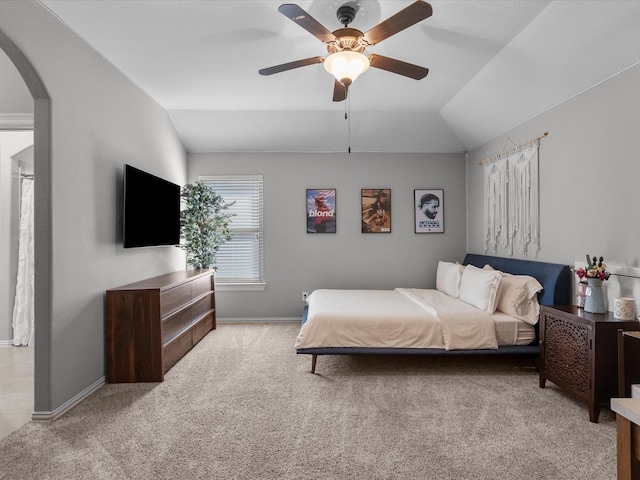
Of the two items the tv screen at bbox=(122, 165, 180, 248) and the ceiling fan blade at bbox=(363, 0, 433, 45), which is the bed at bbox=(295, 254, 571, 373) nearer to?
the tv screen at bbox=(122, 165, 180, 248)

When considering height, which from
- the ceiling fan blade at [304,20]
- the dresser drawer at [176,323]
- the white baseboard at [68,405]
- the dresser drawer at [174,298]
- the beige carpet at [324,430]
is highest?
the ceiling fan blade at [304,20]

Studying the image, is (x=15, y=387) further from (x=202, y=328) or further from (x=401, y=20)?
(x=401, y=20)

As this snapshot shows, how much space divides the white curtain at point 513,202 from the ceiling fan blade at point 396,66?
188 centimetres

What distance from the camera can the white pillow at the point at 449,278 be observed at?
410 centimetres

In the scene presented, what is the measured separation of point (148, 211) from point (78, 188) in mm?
893

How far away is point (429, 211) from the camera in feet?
16.7

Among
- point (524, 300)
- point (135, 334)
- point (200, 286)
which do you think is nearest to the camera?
point (135, 334)

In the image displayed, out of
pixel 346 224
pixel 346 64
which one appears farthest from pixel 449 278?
pixel 346 64

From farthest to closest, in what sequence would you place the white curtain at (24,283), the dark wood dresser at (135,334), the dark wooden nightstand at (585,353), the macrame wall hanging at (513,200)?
the white curtain at (24,283) → the macrame wall hanging at (513,200) → the dark wood dresser at (135,334) → the dark wooden nightstand at (585,353)

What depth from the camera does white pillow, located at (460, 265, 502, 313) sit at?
129 inches

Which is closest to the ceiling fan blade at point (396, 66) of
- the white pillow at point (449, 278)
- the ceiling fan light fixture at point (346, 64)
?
the ceiling fan light fixture at point (346, 64)

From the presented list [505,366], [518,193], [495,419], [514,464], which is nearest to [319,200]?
[518,193]

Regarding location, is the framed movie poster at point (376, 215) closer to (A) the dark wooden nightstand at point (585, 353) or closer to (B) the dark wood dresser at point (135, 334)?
(A) the dark wooden nightstand at point (585, 353)

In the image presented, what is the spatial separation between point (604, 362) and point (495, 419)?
0.83 m
